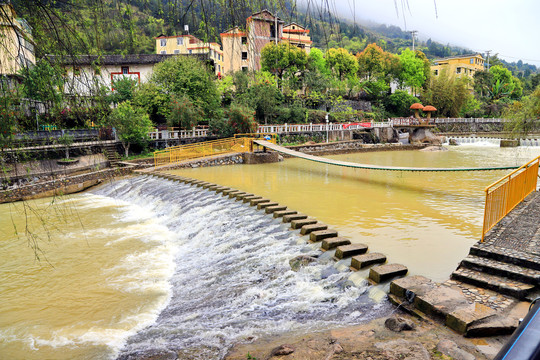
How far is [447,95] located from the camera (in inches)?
2028

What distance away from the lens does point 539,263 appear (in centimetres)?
451

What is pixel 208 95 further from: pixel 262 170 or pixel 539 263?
pixel 539 263

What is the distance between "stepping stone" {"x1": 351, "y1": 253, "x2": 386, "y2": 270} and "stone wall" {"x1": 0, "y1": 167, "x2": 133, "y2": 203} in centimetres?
1296

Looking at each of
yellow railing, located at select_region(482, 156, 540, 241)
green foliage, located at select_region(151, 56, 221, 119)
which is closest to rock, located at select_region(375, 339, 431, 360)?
yellow railing, located at select_region(482, 156, 540, 241)

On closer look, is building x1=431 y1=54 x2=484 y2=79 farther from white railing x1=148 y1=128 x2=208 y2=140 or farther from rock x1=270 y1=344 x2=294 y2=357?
rock x1=270 y1=344 x2=294 y2=357

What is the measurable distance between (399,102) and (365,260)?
4938cm

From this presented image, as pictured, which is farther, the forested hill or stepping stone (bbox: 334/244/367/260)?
stepping stone (bbox: 334/244/367/260)

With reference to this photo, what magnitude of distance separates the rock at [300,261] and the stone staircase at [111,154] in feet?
55.7

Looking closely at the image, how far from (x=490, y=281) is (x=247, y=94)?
1116 inches

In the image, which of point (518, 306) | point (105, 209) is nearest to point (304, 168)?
point (105, 209)

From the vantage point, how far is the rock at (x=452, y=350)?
3.11 m

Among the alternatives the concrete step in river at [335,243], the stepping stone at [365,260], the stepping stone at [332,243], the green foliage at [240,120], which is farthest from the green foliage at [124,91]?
the stepping stone at [365,260]

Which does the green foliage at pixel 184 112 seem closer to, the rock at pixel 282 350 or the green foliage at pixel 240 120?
the green foliage at pixel 240 120

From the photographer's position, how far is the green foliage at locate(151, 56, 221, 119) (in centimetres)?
Result: 2592
